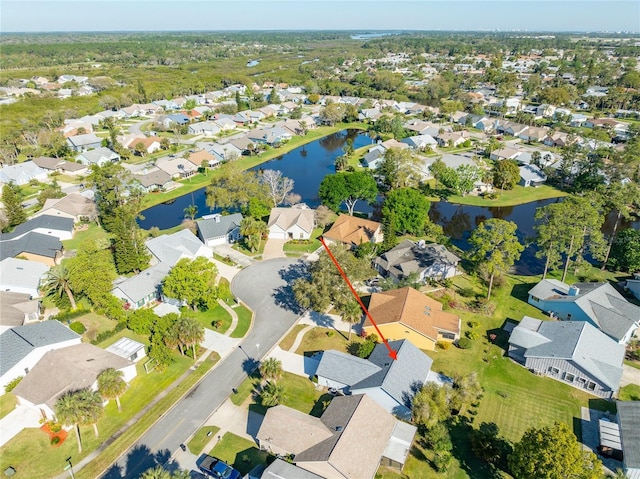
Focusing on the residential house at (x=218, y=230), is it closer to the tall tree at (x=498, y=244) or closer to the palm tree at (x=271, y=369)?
the palm tree at (x=271, y=369)

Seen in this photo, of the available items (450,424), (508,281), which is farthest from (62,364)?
(508,281)

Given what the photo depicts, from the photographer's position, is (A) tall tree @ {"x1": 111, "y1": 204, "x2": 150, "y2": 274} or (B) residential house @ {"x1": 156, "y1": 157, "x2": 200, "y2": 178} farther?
(B) residential house @ {"x1": 156, "y1": 157, "x2": 200, "y2": 178}

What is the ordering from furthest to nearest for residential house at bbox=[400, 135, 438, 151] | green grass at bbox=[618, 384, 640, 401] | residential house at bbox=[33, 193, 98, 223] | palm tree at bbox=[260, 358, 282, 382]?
1. residential house at bbox=[400, 135, 438, 151]
2. residential house at bbox=[33, 193, 98, 223]
3. palm tree at bbox=[260, 358, 282, 382]
4. green grass at bbox=[618, 384, 640, 401]

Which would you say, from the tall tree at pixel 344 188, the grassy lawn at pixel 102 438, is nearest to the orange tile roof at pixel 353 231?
the tall tree at pixel 344 188

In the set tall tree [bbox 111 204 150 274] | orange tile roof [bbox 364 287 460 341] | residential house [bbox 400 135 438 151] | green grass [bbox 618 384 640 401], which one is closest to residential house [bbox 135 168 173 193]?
tall tree [bbox 111 204 150 274]

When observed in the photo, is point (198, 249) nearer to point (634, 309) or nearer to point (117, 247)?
point (117, 247)

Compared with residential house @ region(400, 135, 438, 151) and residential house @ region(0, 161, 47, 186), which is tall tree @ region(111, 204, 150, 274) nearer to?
residential house @ region(0, 161, 47, 186)

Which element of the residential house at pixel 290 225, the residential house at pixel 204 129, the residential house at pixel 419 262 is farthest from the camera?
the residential house at pixel 204 129
